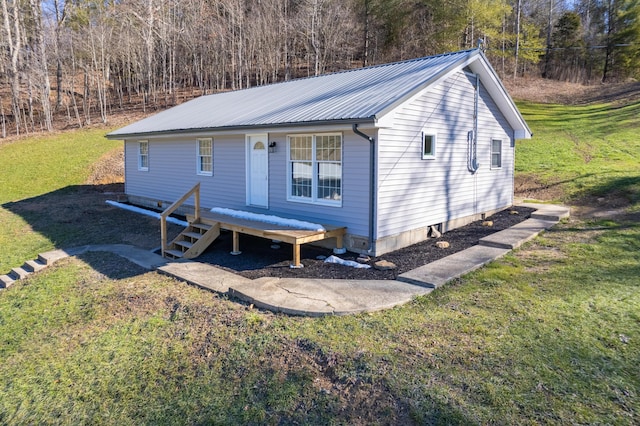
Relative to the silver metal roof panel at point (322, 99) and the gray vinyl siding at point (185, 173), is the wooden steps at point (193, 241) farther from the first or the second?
the silver metal roof panel at point (322, 99)

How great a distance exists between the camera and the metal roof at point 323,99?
8.55m

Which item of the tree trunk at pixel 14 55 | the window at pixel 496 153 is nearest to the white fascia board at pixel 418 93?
the window at pixel 496 153

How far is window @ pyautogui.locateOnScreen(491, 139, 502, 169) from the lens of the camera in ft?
42.2

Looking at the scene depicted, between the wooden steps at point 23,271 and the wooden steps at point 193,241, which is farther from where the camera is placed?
the wooden steps at point 193,241

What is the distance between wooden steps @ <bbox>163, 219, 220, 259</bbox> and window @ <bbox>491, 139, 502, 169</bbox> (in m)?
8.39

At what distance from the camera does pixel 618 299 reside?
19.2 feet

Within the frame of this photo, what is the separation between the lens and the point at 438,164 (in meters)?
10.4

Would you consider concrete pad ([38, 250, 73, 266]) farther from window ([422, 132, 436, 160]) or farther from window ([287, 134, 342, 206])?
window ([422, 132, 436, 160])

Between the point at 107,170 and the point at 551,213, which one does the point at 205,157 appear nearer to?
the point at 551,213

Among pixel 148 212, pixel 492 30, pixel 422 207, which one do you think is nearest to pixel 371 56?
pixel 492 30

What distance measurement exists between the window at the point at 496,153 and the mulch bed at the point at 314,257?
2336mm

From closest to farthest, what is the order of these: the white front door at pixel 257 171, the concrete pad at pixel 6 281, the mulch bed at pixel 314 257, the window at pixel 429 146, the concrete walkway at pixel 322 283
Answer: the concrete walkway at pixel 322 283
the mulch bed at pixel 314 257
the concrete pad at pixel 6 281
the window at pixel 429 146
the white front door at pixel 257 171

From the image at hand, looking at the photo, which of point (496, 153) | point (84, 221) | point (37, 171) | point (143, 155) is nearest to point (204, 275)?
point (84, 221)

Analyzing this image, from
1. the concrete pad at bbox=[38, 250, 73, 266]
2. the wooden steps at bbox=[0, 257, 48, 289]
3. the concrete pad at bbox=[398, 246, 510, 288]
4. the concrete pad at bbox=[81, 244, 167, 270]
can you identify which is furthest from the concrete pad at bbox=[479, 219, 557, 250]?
the wooden steps at bbox=[0, 257, 48, 289]
